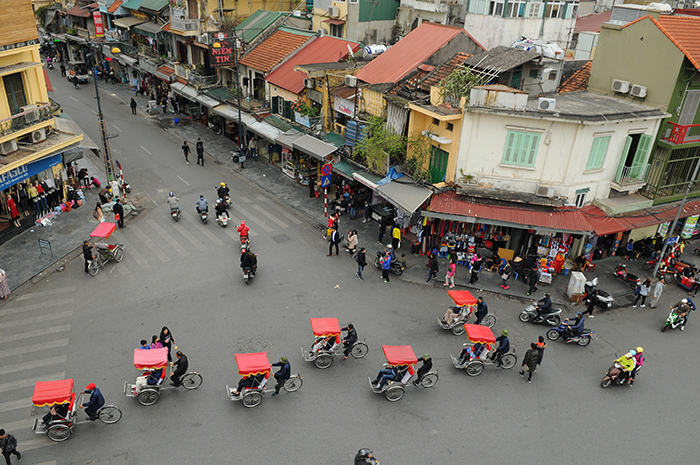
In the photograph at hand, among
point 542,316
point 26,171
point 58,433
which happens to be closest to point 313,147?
point 26,171

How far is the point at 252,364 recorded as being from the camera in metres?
13.7

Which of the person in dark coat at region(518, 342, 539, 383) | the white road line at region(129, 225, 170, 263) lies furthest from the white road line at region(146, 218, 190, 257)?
the person in dark coat at region(518, 342, 539, 383)

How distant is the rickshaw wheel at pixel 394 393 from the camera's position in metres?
14.2

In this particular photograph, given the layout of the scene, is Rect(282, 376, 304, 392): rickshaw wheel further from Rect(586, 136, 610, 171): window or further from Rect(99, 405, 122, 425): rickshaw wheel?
Rect(586, 136, 610, 171): window

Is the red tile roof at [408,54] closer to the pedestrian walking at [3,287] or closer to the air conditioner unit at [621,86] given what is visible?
the air conditioner unit at [621,86]

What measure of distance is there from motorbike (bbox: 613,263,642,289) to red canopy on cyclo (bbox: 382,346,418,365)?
11729 millimetres

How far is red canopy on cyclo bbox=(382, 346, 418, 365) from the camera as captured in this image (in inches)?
557

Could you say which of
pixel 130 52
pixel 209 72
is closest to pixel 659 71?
pixel 209 72

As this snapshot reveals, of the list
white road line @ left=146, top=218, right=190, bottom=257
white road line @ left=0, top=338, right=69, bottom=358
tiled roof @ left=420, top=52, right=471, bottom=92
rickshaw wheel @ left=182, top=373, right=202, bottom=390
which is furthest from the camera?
tiled roof @ left=420, top=52, right=471, bottom=92

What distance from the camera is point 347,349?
15555mm

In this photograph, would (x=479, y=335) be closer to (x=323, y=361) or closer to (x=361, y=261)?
(x=323, y=361)

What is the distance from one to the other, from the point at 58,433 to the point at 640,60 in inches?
951

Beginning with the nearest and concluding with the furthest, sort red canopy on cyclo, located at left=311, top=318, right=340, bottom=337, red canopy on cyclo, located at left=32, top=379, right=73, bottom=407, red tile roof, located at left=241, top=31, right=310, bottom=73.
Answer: red canopy on cyclo, located at left=32, top=379, right=73, bottom=407, red canopy on cyclo, located at left=311, top=318, right=340, bottom=337, red tile roof, located at left=241, top=31, right=310, bottom=73

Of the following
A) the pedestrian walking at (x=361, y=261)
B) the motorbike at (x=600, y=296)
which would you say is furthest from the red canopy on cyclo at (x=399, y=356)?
the motorbike at (x=600, y=296)
